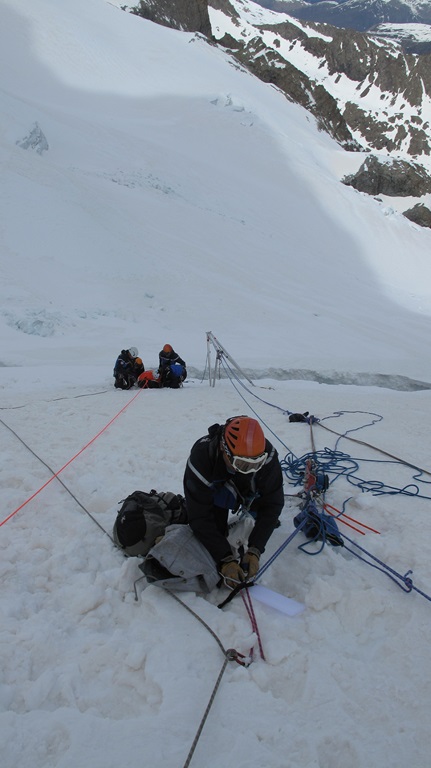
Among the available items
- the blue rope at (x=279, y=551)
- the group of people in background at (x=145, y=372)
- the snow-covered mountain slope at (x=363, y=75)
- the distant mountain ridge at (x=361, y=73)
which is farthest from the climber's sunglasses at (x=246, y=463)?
the snow-covered mountain slope at (x=363, y=75)

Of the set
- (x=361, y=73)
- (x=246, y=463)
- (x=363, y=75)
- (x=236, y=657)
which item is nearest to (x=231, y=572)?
(x=236, y=657)

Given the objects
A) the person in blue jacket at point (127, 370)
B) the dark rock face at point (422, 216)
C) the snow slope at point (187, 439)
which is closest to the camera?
the snow slope at point (187, 439)

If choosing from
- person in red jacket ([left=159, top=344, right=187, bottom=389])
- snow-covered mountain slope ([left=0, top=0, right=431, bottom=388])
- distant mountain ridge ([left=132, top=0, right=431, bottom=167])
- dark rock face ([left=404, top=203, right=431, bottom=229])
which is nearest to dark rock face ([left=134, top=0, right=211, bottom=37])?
distant mountain ridge ([left=132, top=0, right=431, bottom=167])

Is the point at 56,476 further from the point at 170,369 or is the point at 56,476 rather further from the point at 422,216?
the point at 422,216

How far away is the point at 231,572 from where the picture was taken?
247cm

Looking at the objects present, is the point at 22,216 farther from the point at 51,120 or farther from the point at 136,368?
the point at 51,120

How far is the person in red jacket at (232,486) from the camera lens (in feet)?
7.45

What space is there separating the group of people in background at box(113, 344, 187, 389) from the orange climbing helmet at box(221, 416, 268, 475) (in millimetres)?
5430

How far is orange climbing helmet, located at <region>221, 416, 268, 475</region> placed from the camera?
224cm

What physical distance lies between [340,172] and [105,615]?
3755cm

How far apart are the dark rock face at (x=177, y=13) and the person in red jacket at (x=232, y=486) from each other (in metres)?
58.8

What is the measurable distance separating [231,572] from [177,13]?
203 feet

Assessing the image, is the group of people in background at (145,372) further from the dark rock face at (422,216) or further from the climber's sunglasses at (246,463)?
the dark rock face at (422,216)

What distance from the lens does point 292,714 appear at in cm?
187
